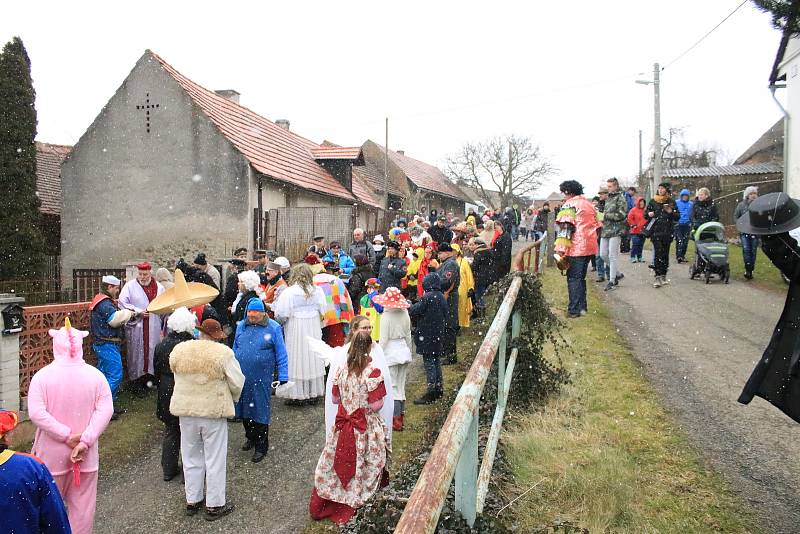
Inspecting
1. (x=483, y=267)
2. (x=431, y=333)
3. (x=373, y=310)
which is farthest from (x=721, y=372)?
(x=483, y=267)

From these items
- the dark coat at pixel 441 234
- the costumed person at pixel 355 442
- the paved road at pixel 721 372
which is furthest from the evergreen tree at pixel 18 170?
the paved road at pixel 721 372

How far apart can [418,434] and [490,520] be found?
13.2 feet

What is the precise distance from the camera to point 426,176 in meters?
48.3

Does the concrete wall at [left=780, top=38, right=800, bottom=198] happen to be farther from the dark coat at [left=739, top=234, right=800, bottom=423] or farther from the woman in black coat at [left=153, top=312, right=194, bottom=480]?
the woman in black coat at [left=153, top=312, right=194, bottom=480]

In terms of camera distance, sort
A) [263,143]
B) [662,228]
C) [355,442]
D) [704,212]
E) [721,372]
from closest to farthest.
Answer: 1. [355,442]
2. [721,372]
3. [662,228]
4. [704,212]
5. [263,143]

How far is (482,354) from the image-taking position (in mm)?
2484

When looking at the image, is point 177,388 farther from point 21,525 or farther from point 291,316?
point 291,316

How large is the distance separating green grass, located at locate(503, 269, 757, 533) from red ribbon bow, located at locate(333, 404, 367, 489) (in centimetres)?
126

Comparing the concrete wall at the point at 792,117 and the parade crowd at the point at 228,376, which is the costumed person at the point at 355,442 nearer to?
the parade crowd at the point at 228,376

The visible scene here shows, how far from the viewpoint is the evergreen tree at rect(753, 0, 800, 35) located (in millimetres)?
5754

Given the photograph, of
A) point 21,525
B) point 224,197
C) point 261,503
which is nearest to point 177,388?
point 261,503

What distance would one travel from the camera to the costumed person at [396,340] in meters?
6.62

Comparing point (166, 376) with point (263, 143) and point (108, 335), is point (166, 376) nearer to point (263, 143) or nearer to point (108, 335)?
point (108, 335)

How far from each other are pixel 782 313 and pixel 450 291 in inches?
229
